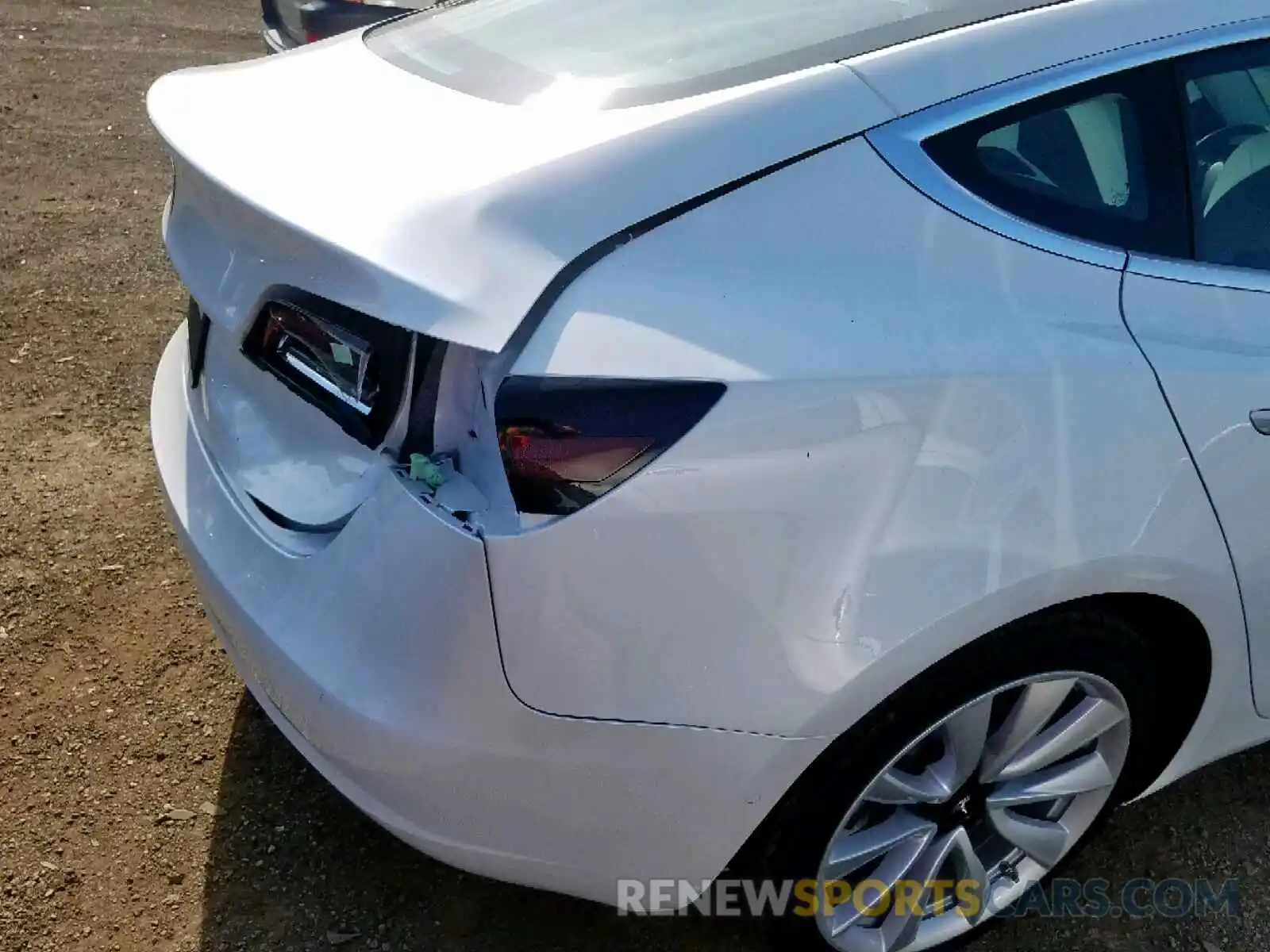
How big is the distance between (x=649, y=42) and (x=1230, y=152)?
3.18 feet

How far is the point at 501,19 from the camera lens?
2.21 m

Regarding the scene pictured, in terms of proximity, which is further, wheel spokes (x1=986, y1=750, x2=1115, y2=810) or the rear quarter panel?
wheel spokes (x1=986, y1=750, x2=1115, y2=810)

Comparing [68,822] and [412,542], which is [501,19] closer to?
[412,542]

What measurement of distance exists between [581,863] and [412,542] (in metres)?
0.53

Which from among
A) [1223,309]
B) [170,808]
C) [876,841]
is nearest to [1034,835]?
[876,841]

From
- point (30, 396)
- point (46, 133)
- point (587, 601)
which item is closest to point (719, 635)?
point (587, 601)

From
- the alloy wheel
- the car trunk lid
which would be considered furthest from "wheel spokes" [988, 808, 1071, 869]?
the car trunk lid

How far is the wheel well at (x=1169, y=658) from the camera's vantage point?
1782 millimetres

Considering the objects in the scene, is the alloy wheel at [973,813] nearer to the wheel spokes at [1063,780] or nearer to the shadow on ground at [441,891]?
the wheel spokes at [1063,780]

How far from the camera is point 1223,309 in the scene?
5.64ft

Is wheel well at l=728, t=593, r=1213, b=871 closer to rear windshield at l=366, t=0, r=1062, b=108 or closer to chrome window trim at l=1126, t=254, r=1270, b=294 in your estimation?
chrome window trim at l=1126, t=254, r=1270, b=294

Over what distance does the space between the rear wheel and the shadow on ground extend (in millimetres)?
176

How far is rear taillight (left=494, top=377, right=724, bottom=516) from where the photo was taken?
4.57 feet

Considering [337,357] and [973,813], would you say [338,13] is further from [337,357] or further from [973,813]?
[973,813]
